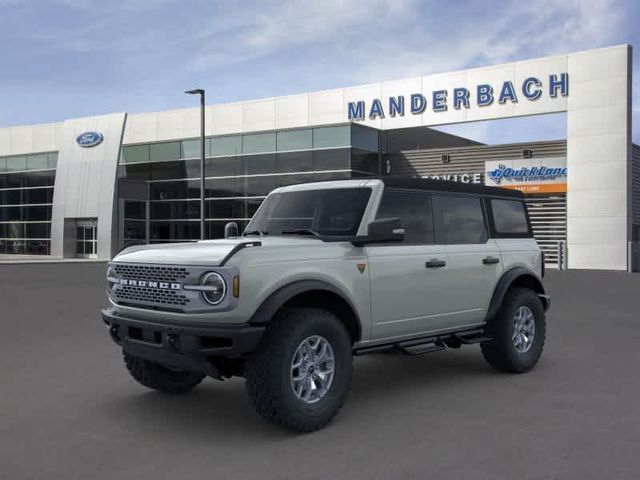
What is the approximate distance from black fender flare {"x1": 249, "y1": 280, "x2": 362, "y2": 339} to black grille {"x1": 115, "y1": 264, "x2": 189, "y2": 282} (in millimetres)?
629

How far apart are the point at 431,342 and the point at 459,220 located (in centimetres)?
129

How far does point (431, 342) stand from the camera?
20.9ft

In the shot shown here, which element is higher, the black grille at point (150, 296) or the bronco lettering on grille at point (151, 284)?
the bronco lettering on grille at point (151, 284)

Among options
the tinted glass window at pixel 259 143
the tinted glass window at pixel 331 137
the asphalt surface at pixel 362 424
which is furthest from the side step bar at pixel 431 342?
the tinted glass window at pixel 259 143

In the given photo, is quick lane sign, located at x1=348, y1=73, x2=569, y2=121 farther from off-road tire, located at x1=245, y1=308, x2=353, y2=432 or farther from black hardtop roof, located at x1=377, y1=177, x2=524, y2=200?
off-road tire, located at x1=245, y1=308, x2=353, y2=432

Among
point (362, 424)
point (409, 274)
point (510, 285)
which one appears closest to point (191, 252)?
point (362, 424)

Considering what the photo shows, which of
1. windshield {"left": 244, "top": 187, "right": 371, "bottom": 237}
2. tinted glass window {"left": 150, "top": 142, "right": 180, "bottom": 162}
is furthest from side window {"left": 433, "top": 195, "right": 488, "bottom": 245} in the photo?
tinted glass window {"left": 150, "top": 142, "right": 180, "bottom": 162}

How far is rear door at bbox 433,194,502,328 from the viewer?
257 inches

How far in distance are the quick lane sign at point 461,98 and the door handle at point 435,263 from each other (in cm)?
2471

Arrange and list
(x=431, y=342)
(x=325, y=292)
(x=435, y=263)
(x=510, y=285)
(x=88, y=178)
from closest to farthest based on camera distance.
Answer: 1. (x=325, y=292)
2. (x=435, y=263)
3. (x=431, y=342)
4. (x=510, y=285)
5. (x=88, y=178)

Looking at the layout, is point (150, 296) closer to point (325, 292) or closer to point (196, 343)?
point (196, 343)

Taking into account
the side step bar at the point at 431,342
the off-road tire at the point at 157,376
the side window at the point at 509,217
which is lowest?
the off-road tire at the point at 157,376

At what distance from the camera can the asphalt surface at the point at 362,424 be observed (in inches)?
168

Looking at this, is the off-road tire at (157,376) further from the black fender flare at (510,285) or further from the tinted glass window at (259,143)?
the tinted glass window at (259,143)
